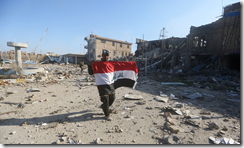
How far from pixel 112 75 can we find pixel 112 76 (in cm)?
3

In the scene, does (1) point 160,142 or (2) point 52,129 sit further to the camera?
(2) point 52,129

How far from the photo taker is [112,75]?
146 inches

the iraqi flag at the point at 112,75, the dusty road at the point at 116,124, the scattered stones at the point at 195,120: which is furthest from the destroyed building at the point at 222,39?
the iraqi flag at the point at 112,75

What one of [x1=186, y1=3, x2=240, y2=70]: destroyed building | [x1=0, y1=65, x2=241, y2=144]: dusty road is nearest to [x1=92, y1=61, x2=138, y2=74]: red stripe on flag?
[x1=0, y1=65, x2=241, y2=144]: dusty road

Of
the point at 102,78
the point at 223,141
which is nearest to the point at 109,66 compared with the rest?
the point at 102,78

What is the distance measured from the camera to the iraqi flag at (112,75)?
3436 millimetres

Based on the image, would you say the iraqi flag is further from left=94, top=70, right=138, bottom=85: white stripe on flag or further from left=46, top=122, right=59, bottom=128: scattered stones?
left=46, top=122, right=59, bottom=128: scattered stones

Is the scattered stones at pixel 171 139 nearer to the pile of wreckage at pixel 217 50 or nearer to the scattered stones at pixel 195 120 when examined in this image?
the scattered stones at pixel 195 120

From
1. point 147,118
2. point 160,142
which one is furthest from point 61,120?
point 160,142

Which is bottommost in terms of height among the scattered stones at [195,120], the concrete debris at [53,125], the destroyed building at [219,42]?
the concrete debris at [53,125]

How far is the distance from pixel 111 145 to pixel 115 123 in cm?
87

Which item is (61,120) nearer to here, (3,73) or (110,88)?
(110,88)

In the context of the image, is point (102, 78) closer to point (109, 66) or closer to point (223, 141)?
point (109, 66)

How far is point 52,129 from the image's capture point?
3082 mm
